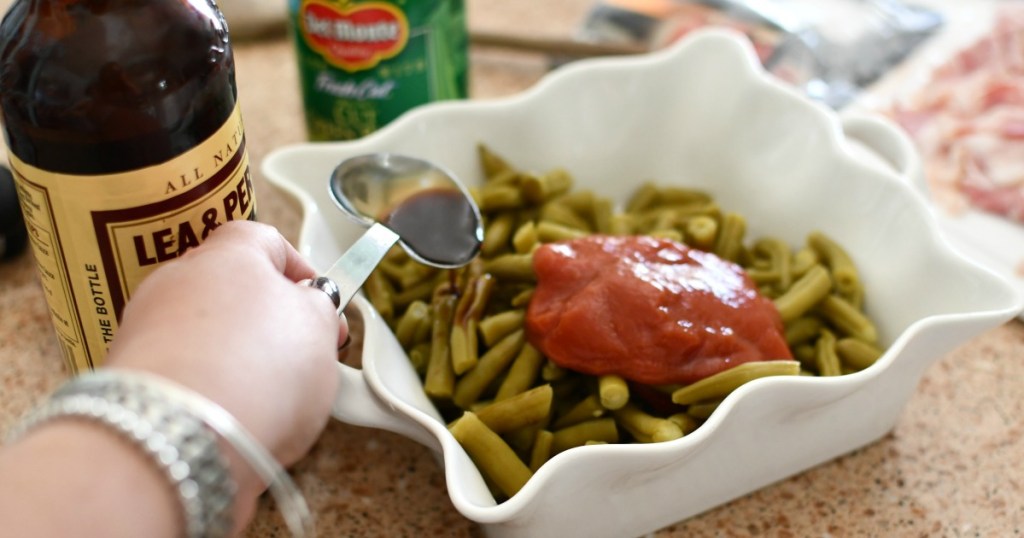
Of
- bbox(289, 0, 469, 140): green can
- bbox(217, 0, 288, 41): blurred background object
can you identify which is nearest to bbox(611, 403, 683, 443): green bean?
bbox(289, 0, 469, 140): green can

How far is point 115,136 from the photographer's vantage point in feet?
1.96

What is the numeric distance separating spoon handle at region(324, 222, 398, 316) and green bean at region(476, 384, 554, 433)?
0.14 metres

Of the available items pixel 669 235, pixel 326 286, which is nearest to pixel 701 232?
pixel 669 235

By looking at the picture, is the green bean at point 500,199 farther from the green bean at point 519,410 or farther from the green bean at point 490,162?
the green bean at point 519,410

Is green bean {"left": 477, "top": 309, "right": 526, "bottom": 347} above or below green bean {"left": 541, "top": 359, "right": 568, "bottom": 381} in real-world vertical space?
Answer: above

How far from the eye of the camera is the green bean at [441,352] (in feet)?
2.78

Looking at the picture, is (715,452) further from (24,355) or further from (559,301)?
(24,355)

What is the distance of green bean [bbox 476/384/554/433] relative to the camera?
0.78m

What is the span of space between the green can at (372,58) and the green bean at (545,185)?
0.19 meters

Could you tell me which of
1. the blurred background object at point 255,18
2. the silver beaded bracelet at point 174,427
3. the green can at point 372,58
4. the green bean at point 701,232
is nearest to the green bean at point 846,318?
the green bean at point 701,232

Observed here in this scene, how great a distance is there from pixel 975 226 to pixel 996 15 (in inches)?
20.9

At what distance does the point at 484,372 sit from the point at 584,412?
0.31ft

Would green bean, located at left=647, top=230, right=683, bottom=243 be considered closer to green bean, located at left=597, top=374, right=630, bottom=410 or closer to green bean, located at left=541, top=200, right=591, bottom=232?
green bean, located at left=541, top=200, right=591, bottom=232

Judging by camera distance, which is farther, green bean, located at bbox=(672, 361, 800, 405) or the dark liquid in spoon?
the dark liquid in spoon
